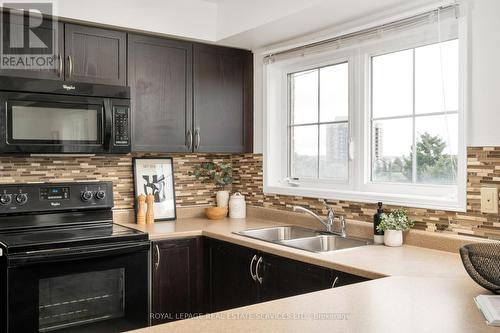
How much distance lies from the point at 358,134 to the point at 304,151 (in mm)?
551

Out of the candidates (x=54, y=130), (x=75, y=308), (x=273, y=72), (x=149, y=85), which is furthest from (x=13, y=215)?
(x=273, y=72)

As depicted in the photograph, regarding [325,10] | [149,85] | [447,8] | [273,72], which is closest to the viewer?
[447,8]

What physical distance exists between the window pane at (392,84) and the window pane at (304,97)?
51cm

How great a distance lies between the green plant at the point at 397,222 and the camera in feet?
8.11

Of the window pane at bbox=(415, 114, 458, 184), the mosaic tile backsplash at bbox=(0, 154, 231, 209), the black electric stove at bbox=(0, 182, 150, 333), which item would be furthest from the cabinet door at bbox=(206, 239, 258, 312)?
the window pane at bbox=(415, 114, 458, 184)

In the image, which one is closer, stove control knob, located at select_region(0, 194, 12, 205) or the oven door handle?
the oven door handle

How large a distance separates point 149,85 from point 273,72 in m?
0.91

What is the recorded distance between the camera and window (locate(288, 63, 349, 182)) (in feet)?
10.1

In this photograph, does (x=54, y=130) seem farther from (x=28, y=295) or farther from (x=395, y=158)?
(x=395, y=158)

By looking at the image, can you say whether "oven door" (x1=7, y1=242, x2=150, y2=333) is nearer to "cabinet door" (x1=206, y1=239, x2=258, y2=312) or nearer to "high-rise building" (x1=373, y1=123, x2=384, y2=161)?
"cabinet door" (x1=206, y1=239, x2=258, y2=312)

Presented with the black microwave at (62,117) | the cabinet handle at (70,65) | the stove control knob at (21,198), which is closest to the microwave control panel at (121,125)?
the black microwave at (62,117)

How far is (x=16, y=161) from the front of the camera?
2.95m

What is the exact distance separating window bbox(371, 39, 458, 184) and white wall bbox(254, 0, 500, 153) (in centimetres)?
13

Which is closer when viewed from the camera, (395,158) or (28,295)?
(28,295)
